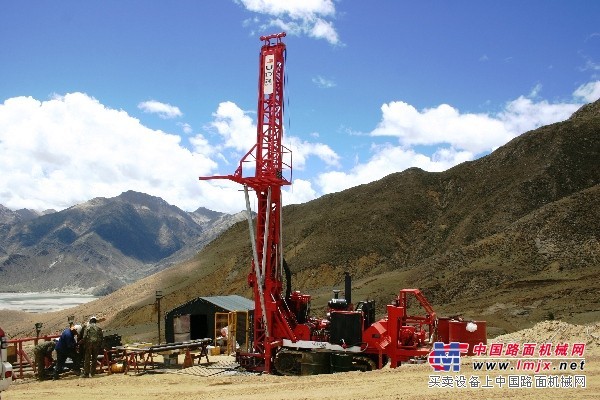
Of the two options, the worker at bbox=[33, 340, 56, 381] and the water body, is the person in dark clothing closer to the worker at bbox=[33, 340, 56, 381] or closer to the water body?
the worker at bbox=[33, 340, 56, 381]

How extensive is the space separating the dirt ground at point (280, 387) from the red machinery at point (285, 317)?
1.87m

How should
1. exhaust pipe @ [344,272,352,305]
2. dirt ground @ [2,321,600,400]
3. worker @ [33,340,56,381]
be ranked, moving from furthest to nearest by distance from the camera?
exhaust pipe @ [344,272,352,305] < worker @ [33,340,56,381] < dirt ground @ [2,321,600,400]

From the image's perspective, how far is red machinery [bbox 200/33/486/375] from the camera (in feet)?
57.4

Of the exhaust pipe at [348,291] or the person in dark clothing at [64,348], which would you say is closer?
the person in dark clothing at [64,348]

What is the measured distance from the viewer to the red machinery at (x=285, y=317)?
17500 mm

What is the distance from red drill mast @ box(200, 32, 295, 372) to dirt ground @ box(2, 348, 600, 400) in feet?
6.95

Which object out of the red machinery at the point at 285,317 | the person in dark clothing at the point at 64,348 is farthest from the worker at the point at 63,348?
the red machinery at the point at 285,317

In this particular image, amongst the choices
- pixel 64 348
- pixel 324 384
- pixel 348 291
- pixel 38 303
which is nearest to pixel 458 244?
pixel 348 291

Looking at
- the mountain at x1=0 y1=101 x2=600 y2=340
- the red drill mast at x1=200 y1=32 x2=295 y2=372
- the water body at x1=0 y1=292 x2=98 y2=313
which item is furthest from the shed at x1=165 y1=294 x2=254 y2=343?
the water body at x1=0 y1=292 x2=98 y2=313

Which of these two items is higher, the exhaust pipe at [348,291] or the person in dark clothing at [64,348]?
the exhaust pipe at [348,291]

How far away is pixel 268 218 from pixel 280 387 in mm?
7651

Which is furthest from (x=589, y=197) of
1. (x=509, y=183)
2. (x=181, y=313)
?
(x=181, y=313)

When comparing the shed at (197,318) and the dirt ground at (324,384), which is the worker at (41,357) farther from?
the shed at (197,318)

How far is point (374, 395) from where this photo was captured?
1122 centimetres
